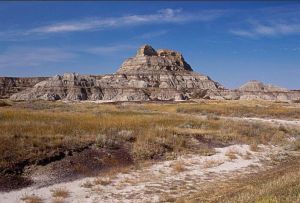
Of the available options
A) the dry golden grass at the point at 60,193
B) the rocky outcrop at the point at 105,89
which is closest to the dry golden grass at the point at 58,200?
the dry golden grass at the point at 60,193

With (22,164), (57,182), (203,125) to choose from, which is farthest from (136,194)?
(203,125)

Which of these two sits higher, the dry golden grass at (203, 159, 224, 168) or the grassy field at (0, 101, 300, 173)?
the grassy field at (0, 101, 300, 173)

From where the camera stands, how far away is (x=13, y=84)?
530ft

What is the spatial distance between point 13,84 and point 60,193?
509ft

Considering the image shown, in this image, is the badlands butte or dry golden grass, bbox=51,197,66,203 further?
the badlands butte

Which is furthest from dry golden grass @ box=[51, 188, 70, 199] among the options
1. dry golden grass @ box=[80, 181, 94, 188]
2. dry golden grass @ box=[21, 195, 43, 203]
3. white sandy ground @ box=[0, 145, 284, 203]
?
dry golden grass @ box=[80, 181, 94, 188]

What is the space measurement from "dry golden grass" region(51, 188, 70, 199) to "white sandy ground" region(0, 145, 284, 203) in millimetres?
148

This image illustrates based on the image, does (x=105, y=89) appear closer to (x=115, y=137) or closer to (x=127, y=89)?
(x=127, y=89)

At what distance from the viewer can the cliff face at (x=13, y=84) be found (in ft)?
493

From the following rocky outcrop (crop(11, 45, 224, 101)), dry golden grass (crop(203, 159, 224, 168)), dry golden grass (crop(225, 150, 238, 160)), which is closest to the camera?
dry golden grass (crop(203, 159, 224, 168))

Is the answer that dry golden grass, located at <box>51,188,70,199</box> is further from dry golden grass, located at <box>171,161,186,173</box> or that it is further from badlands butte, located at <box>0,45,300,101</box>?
badlands butte, located at <box>0,45,300,101</box>

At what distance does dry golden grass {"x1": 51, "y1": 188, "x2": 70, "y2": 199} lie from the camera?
14.0 meters

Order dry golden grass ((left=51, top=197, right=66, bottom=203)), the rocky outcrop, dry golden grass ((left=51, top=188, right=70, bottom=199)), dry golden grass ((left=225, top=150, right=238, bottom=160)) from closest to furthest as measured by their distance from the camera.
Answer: dry golden grass ((left=51, top=197, right=66, bottom=203)), dry golden grass ((left=51, top=188, right=70, bottom=199)), dry golden grass ((left=225, top=150, right=238, bottom=160)), the rocky outcrop

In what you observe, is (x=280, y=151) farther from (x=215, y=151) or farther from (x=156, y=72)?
(x=156, y=72)
